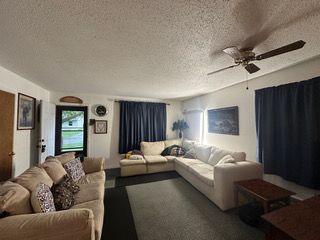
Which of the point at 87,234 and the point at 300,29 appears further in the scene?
the point at 300,29

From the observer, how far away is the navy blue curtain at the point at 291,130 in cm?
216

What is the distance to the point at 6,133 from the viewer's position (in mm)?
2492

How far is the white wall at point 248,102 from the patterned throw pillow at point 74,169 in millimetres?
3369

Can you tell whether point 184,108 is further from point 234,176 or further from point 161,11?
point 161,11

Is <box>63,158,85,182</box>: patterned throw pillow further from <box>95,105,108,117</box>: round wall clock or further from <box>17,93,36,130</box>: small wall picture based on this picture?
<box>95,105,108,117</box>: round wall clock

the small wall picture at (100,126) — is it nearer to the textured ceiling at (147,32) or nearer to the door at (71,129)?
the door at (71,129)

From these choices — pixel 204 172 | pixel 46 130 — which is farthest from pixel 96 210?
pixel 46 130

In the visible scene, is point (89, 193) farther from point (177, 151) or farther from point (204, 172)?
point (177, 151)

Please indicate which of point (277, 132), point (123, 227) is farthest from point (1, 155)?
point (277, 132)

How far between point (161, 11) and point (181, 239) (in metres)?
2.41

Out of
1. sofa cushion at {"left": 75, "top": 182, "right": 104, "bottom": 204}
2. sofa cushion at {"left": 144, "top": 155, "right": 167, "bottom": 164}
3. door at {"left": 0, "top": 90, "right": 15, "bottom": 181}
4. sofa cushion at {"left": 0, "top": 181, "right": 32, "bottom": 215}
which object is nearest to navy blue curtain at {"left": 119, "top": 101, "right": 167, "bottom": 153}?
sofa cushion at {"left": 144, "top": 155, "right": 167, "bottom": 164}

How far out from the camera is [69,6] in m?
1.17

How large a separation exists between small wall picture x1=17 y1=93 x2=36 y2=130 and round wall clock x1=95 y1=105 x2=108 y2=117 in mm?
1566

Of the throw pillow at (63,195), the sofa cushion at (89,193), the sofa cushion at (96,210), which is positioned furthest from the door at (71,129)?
the sofa cushion at (96,210)
